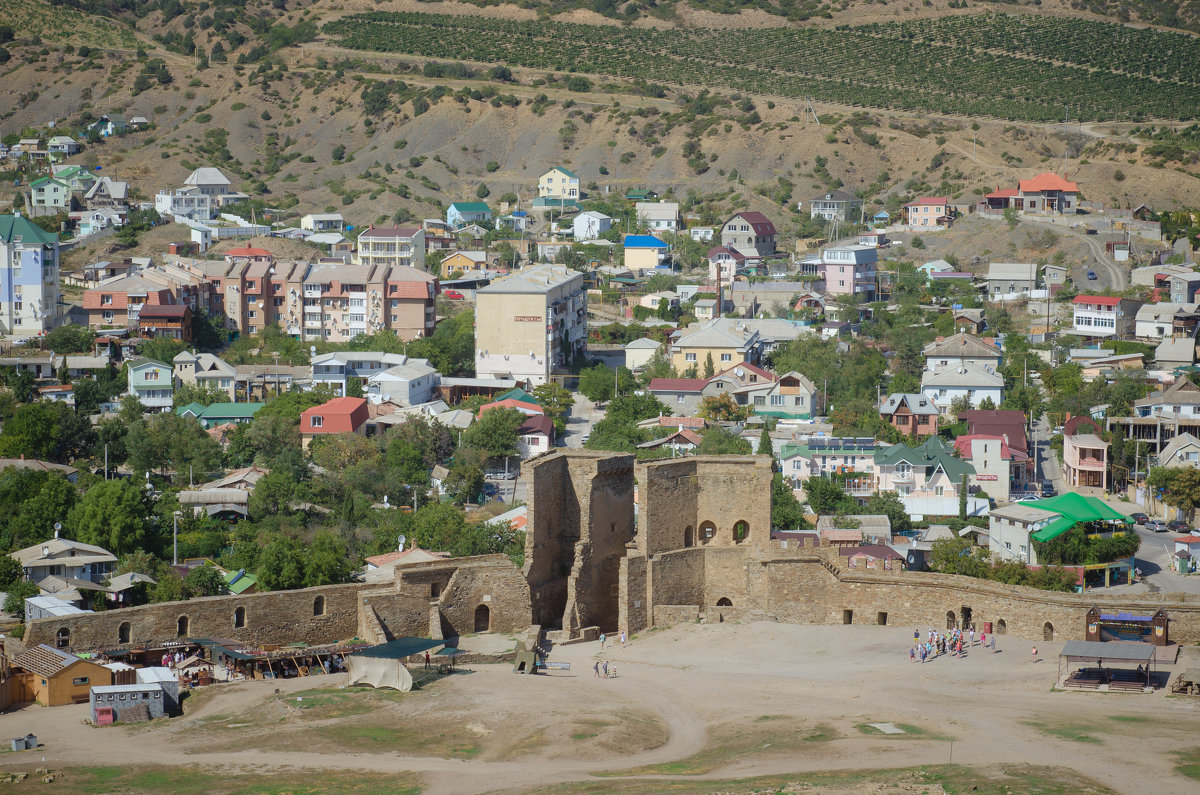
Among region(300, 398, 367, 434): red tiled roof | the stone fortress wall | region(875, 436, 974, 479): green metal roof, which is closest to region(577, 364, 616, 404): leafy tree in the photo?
region(300, 398, 367, 434): red tiled roof

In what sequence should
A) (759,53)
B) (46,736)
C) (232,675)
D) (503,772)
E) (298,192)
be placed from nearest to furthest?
(503,772)
(46,736)
(232,675)
(298,192)
(759,53)

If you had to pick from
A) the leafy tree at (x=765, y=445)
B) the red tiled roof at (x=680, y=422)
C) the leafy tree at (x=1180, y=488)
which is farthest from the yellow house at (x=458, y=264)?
the leafy tree at (x=1180, y=488)

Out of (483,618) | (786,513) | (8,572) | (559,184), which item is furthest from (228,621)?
(559,184)

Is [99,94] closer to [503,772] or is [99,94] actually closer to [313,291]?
[313,291]

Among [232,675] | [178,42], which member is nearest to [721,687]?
[232,675]

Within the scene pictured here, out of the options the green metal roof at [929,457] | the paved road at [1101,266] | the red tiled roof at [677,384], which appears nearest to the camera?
the green metal roof at [929,457]

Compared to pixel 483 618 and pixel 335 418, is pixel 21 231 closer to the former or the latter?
pixel 335 418

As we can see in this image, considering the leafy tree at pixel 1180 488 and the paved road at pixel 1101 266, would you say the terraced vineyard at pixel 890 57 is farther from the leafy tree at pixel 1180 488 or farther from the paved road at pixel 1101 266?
the leafy tree at pixel 1180 488
